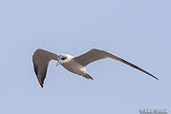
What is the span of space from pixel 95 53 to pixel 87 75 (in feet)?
3.74

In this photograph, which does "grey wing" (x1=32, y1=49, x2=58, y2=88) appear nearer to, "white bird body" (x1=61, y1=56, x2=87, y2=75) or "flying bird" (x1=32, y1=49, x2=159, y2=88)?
"flying bird" (x1=32, y1=49, x2=159, y2=88)

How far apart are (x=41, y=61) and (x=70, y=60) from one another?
195 centimetres

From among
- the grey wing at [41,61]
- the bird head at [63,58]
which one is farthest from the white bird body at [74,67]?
the grey wing at [41,61]

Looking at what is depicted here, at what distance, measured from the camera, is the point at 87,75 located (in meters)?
16.0

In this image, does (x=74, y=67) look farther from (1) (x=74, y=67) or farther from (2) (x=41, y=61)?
(2) (x=41, y=61)

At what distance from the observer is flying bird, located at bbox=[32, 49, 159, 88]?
15.2 meters

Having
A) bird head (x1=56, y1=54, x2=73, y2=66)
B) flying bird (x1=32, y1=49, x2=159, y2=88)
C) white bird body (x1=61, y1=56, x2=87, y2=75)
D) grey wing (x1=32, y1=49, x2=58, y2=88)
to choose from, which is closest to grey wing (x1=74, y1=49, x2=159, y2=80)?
flying bird (x1=32, y1=49, x2=159, y2=88)

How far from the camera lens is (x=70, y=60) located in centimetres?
1569

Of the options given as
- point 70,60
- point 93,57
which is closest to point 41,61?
point 70,60

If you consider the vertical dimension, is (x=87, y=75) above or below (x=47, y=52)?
below

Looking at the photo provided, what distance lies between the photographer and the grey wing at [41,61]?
54.5 ft

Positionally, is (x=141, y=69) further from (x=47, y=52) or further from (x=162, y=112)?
(x=47, y=52)

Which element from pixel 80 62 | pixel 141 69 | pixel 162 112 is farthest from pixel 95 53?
pixel 162 112

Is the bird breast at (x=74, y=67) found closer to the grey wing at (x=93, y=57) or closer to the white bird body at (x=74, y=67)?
the white bird body at (x=74, y=67)
